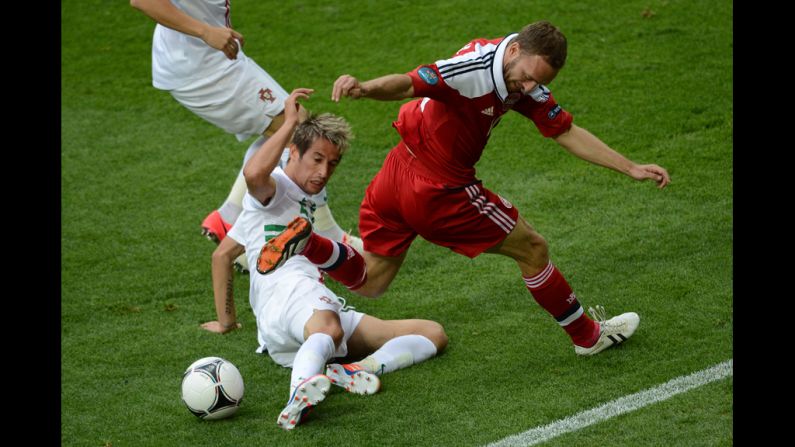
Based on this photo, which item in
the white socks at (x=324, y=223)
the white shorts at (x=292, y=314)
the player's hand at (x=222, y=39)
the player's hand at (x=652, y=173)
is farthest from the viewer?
the white socks at (x=324, y=223)

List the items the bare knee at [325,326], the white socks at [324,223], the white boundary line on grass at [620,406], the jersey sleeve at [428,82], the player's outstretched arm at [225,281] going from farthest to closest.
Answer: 1. the white socks at [324,223]
2. the player's outstretched arm at [225,281]
3. the bare knee at [325,326]
4. the jersey sleeve at [428,82]
5. the white boundary line on grass at [620,406]

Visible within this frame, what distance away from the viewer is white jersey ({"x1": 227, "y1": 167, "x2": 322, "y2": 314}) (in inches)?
196

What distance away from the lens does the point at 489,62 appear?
176 inches

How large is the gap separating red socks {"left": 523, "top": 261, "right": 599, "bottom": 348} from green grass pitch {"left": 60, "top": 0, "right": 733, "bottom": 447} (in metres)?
0.15

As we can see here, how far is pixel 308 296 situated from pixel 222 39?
4.52 feet

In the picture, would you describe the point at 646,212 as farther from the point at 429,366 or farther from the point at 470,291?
the point at 429,366

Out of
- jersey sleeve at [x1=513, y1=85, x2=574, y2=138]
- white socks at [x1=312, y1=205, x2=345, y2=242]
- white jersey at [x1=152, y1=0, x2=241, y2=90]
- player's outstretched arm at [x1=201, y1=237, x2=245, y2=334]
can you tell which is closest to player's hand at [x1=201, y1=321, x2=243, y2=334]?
player's outstretched arm at [x1=201, y1=237, x2=245, y2=334]

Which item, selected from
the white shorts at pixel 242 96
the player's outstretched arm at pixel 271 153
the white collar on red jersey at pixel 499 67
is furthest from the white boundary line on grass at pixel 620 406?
the white shorts at pixel 242 96

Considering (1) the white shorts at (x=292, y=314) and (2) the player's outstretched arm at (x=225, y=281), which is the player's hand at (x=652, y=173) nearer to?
(1) the white shorts at (x=292, y=314)

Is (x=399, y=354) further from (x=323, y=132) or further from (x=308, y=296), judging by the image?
(x=323, y=132)

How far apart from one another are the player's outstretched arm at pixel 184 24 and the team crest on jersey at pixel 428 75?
53.2 inches

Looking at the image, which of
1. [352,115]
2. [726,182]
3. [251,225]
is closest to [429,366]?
[251,225]

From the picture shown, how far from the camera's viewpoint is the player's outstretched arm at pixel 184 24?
529cm

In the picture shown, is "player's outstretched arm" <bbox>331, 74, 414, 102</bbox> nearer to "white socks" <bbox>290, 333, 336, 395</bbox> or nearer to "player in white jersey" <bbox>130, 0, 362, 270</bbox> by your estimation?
"white socks" <bbox>290, 333, 336, 395</bbox>
